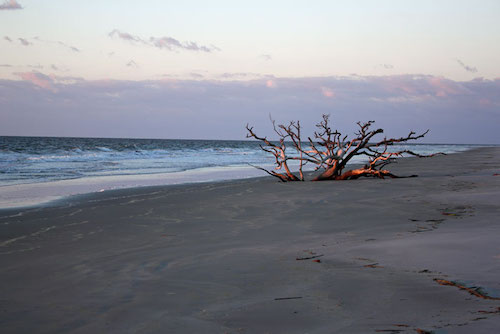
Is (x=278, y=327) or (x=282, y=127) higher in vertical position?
(x=282, y=127)

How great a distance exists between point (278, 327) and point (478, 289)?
1300 millimetres

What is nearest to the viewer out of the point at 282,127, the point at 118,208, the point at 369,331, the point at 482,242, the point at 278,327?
the point at 369,331

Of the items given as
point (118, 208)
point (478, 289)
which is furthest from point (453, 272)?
point (118, 208)

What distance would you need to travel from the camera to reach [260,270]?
3.88m

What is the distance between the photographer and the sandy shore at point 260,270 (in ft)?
8.70

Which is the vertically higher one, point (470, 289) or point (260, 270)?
point (470, 289)

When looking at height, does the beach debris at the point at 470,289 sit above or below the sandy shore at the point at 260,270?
above

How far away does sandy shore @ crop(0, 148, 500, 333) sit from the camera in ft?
8.70

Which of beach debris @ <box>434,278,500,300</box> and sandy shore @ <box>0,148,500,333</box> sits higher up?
beach debris @ <box>434,278,500,300</box>

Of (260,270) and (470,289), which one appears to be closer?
(470,289)

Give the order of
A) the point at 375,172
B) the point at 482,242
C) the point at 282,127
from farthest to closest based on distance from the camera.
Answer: the point at 282,127
the point at 375,172
the point at 482,242

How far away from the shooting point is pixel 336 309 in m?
2.74

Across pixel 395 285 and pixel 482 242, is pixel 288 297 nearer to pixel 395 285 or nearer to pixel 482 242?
pixel 395 285

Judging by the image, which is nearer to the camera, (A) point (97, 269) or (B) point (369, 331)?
(B) point (369, 331)
